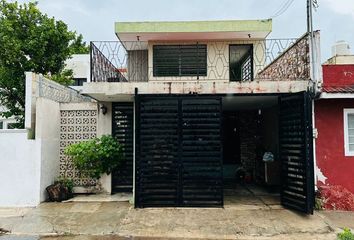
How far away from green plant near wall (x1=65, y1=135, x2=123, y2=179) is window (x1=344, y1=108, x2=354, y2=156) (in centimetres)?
626

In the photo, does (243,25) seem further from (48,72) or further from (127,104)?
(48,72)

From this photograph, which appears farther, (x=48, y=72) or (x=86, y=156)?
(x=48, y=72)

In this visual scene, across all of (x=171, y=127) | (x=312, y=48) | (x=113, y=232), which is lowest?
(x=113, y=232)

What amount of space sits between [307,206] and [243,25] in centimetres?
744

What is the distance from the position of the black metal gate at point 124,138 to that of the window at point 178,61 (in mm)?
3223

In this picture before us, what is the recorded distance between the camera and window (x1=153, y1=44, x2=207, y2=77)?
1251 cm

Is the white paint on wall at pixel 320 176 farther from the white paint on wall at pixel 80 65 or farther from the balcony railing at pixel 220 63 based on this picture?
the white paint on wall at pixel 80 65

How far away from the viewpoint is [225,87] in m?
7.96

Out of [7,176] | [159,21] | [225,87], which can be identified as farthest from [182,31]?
[7,176]

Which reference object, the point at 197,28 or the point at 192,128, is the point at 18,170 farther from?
the point at 197,28

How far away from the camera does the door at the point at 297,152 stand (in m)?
7.28

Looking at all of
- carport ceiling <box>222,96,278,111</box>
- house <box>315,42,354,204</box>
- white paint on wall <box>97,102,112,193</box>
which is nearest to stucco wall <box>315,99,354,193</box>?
house <box>315,42,354,204</box>

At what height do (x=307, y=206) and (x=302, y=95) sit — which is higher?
(x=302, y=95)

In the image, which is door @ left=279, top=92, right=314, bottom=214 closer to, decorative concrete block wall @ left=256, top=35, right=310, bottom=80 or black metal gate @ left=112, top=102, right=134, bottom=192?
decorative concrete block wall @ left=256, top=35, right=310, bottom=80
